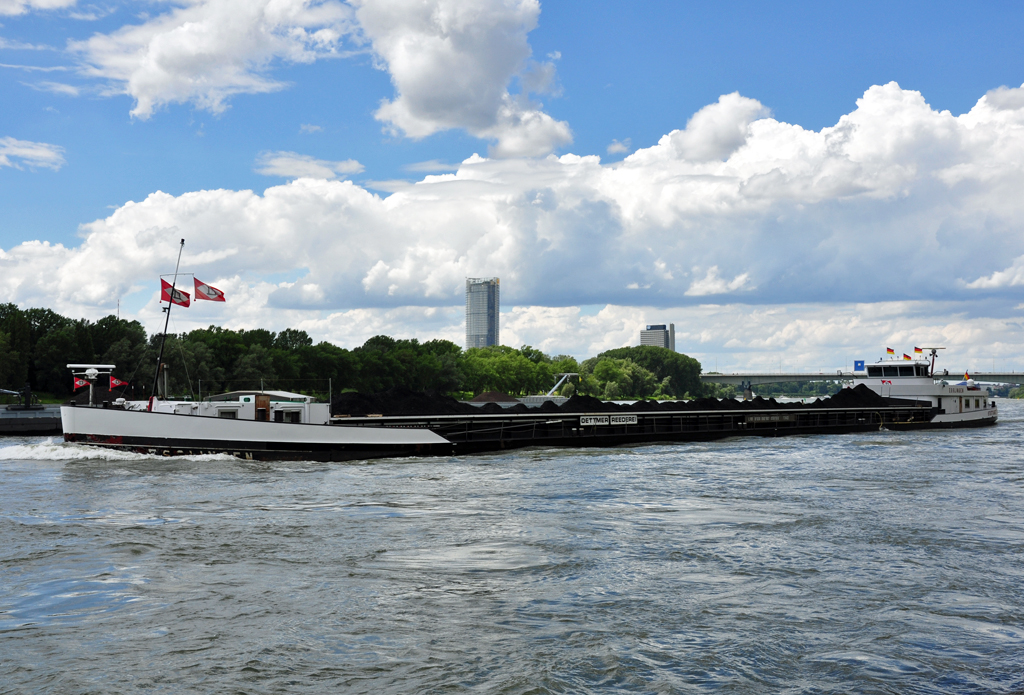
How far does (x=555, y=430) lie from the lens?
4450 centimetres

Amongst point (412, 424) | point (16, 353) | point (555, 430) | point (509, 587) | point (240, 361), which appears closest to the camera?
point (509, 587)

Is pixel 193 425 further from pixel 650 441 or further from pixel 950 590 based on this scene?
pixel 950 590

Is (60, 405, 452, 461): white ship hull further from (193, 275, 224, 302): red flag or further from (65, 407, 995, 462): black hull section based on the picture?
(193, 275, 224, 302): red flag

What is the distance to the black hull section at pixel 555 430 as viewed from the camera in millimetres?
34312

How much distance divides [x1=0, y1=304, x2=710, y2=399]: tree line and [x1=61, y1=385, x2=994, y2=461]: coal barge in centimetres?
795

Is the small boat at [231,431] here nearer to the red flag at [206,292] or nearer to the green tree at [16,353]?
the red flag at [206,292]

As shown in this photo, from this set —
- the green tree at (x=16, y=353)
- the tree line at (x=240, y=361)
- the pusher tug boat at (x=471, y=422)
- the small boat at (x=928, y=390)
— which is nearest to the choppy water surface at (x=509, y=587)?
the pusher tug boat at (x=471, y=422)

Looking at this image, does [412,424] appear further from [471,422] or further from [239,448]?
[239,448]

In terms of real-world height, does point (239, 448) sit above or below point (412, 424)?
below

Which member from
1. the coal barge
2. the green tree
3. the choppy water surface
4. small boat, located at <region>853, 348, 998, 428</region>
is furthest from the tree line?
small boat, located at <region>853, 348, 998, 428</region>

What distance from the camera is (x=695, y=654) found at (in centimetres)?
988

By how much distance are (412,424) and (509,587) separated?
27158mm

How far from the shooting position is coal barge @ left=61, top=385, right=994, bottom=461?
34.1 m

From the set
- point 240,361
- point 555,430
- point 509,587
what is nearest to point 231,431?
point 555,430
